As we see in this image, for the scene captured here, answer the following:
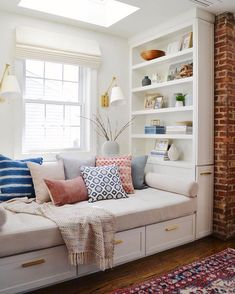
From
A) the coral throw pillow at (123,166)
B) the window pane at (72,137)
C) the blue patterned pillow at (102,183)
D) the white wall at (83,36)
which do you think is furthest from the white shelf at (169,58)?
the blue patterned pillow at (102,183)

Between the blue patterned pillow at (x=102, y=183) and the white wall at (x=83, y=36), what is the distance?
97 cm

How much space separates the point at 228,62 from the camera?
3.27 meters

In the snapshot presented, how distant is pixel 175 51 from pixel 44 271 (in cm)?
292

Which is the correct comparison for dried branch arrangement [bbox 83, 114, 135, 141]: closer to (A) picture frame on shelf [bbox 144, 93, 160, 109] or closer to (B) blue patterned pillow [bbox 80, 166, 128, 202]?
(A) picture frame on shelf [bbox 144, 93, 160, 109]

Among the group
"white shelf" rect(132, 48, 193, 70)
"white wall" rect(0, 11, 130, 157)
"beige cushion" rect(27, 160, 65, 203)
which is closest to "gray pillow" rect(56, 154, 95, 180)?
"beige cushion" rect(27, 160, 65, 203)

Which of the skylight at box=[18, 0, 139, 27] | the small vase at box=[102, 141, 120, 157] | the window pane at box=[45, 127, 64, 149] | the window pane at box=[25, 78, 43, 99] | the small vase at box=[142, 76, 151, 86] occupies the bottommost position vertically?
the small vase at box=[102, 141, 120, 157]

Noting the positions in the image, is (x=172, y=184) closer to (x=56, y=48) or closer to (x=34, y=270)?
(x=34, y=270)

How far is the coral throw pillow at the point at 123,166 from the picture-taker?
3.25 meters

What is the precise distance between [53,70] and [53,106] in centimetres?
46

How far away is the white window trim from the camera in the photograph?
3.30 metres

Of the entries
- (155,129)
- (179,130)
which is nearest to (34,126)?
(155,129)

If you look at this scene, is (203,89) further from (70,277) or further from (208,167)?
(70,277)

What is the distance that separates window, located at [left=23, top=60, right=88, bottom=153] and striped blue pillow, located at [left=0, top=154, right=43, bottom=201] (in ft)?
1.99

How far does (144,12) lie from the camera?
3.32m
